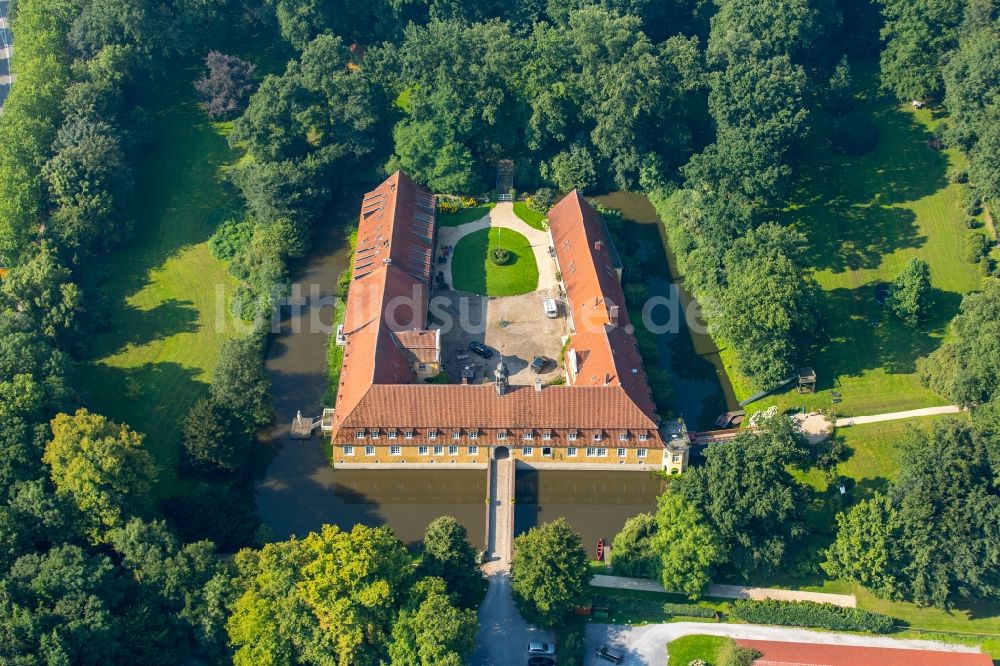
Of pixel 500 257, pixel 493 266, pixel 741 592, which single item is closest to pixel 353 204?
pixel 493 266

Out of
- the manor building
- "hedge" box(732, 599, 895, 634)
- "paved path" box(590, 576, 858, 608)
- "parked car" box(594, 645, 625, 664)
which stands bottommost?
"parked car" box(594, 645, 625, 664)

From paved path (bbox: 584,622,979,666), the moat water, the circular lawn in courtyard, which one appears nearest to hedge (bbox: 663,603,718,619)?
paved path (bbox: 584,622,979,666)

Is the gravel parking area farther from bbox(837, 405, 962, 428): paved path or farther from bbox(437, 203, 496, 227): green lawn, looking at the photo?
bbox(837, 405, 962, 428): paved path

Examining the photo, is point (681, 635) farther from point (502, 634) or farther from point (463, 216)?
point (463, 216)

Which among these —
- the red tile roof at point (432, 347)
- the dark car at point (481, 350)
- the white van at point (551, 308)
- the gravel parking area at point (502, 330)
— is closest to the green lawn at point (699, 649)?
the red tile roof at point (432, 347)

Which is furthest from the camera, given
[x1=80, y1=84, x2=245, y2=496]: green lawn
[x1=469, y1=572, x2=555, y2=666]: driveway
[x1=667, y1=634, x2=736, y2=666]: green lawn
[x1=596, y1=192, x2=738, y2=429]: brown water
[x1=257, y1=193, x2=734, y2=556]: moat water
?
[x1=596, y1=192, x2=738, y2=429]: brown water

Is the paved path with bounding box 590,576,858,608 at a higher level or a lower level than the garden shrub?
lower

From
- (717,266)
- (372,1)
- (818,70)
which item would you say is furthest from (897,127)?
(372,1)
